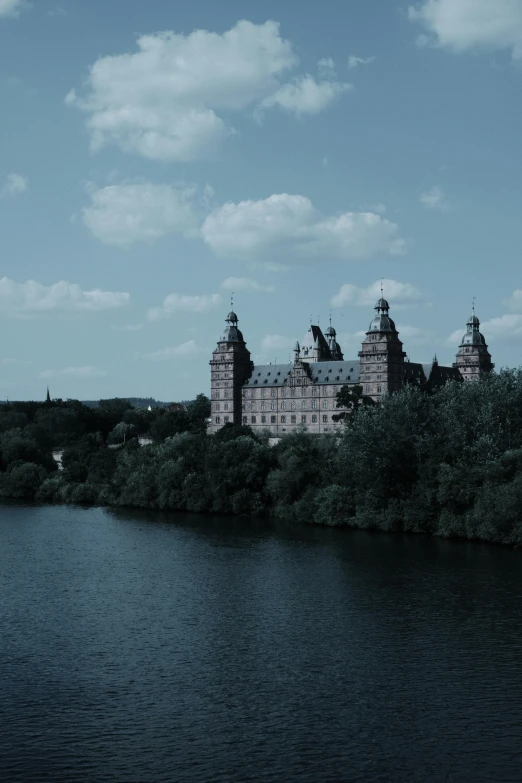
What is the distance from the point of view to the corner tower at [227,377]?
120875 mm

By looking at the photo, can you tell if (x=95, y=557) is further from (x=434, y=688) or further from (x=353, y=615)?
(x=434, y=688)

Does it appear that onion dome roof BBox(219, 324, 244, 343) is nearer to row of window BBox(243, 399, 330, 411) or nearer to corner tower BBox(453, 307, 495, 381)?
row of window BBox(243, 399, 330, 411)

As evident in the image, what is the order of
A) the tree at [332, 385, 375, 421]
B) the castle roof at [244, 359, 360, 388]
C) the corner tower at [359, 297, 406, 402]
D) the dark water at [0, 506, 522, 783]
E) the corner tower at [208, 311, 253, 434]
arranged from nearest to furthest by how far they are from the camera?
the dark water at [0, 506, 522, 783] < the tree at [332, 385, 375, 421] < the corner tower at [359, 297, 406, 402] < the castle roof at [244, 359, 360, 388] < the corner tower at [208, 311, 253, 434]

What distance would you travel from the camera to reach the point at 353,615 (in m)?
34.5

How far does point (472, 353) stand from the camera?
12075 centimetres

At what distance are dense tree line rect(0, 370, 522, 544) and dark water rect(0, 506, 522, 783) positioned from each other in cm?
555

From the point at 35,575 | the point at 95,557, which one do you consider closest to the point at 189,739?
the point at 35,575

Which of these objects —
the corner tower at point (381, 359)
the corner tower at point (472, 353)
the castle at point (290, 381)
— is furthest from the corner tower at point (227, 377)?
the corner tower at point (472, 353)

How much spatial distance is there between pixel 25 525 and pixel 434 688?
37985 millimetres

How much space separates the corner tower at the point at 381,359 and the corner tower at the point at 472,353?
1400cm

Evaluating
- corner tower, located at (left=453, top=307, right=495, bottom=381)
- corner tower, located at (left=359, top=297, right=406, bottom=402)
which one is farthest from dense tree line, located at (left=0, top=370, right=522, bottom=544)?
corner tower, located at (left=453, top=307, right=495, bottom=381)

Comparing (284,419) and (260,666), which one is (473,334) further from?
(260,666)

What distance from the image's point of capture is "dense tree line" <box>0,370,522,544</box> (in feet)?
172

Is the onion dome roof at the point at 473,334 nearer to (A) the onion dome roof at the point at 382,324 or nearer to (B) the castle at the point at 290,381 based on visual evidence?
(B) the castle at the point at 290,381
